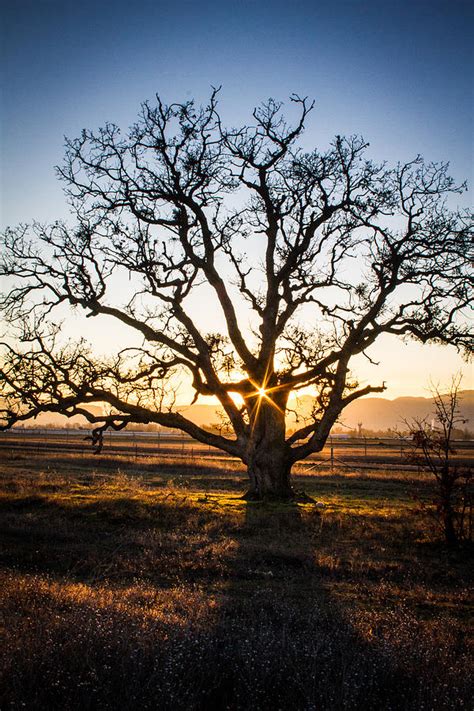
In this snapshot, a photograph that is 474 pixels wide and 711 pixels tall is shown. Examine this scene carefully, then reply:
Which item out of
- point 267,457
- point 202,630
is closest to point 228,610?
point 202,630

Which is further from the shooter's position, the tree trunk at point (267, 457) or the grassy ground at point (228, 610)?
the tree trunk at point (267, 457)

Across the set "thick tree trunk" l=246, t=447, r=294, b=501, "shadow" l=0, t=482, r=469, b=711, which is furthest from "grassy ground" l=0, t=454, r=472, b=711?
"thick tree trunk" l=246, t=447, r=294, b=501

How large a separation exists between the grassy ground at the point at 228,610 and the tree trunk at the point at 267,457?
2.74 meters

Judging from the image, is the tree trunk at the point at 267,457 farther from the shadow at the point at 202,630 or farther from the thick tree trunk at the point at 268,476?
the shadow at the point at 202,630

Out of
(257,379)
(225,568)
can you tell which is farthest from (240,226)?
(225,568)

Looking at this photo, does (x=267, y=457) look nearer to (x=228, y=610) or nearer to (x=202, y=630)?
(x=228, y=610)

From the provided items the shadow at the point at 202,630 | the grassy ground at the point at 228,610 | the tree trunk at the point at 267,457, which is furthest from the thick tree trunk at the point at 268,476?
the shadow at the point at 202,630

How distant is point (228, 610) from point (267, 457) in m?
12.0

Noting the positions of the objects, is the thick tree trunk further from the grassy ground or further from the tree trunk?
the grassy ground

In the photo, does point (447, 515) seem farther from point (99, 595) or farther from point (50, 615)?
point (50, 615)

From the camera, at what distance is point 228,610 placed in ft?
23.7

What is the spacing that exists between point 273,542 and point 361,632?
6473mm

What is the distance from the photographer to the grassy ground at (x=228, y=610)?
4629 mm

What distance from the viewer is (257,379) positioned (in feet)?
64.7
